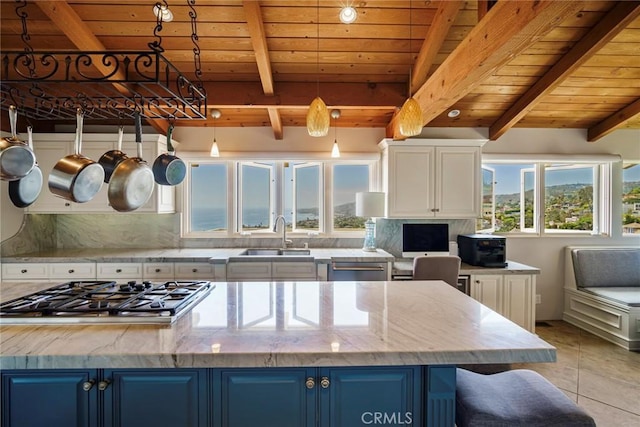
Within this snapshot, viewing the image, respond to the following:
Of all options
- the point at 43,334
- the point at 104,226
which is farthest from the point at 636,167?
the point at 104,226

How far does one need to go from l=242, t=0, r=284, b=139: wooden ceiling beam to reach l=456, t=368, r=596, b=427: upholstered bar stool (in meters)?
2.58

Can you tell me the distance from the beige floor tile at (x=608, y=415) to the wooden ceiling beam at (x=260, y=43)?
3508 millimetres

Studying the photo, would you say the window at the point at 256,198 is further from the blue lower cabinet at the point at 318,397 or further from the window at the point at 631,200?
the window at the point at 631,200

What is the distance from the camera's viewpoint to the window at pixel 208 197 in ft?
13.1

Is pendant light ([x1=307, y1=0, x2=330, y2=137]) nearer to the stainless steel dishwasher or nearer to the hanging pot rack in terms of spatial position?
the hanging pot rack

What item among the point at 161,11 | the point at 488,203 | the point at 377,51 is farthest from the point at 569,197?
the point at 161,11

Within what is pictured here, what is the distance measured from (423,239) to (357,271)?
0.99 metres

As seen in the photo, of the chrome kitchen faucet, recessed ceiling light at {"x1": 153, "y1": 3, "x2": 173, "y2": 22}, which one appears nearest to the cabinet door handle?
recessed ceiling light at {"x1": 153, "y1": 3, "x2": 173, "y2": 22}

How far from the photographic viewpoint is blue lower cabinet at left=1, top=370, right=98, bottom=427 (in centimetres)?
119

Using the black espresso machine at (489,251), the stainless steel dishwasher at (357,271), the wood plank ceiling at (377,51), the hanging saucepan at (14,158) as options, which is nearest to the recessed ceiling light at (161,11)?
the wood plank ceiling at (377,51)

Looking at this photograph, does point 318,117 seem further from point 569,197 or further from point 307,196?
point 569,197

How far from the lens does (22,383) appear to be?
1.19 m

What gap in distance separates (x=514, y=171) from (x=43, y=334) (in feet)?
15.3

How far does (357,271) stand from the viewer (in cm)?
329
